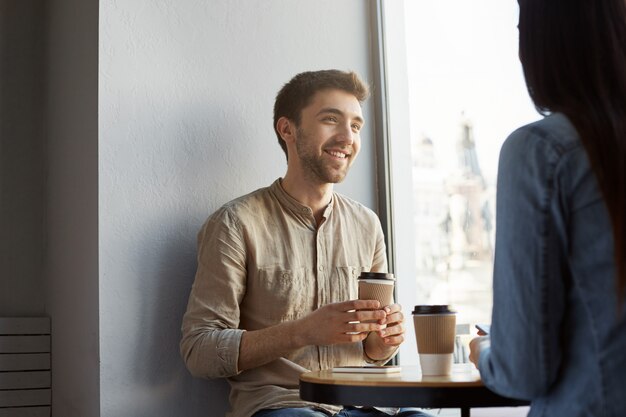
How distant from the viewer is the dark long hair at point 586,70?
1.13m

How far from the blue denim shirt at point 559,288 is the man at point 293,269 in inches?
34.8

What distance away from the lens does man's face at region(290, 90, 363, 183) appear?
2600 mm

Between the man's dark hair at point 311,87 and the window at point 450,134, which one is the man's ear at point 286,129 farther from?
the window at point 450,134

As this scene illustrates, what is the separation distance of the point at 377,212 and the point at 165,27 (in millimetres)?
1033

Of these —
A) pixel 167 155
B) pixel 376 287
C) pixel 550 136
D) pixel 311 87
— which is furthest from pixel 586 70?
pixel 167 155

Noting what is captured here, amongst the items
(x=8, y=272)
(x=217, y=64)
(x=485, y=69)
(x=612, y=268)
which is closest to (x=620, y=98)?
(x=612, y=268)

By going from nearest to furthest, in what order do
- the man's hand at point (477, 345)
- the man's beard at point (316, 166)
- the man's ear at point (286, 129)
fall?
the man's hand at point (477, 345) → the man's beard at point (316, 166) → the man's ear at point (286, 129)

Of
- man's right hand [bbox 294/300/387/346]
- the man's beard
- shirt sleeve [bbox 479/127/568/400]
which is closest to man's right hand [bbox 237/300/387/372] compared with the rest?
man's right hand [bbox 294/300/387/346]

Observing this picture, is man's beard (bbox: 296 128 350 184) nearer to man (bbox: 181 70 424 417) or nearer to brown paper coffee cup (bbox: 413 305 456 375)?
man (bbox: 181 70 424 417)

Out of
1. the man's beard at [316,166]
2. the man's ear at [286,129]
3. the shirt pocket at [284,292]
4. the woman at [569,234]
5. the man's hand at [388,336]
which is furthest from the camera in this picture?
the man's ear at [286,129]

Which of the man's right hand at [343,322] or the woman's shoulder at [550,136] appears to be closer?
the woman's shoulder at [550,136]

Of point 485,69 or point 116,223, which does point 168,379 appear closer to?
point 116,223

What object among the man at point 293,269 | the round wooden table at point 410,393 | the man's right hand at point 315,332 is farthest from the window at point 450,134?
the round wooden table at point 410,393

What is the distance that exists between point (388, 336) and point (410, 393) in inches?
24.3
